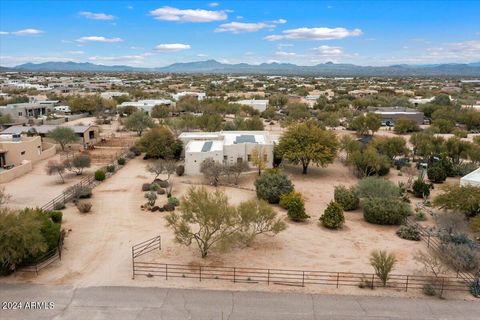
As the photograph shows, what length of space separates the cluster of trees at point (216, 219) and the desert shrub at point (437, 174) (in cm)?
2210

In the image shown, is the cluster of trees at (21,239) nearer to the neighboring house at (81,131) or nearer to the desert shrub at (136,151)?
the desert shrub at (136,151)

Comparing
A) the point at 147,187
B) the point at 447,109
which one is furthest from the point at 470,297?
the point at 447,109

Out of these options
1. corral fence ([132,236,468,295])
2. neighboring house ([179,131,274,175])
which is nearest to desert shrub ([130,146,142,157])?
neighboring house ([179,131,274,175])

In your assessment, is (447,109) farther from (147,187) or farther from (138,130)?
(147,187)

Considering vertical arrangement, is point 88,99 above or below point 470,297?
above

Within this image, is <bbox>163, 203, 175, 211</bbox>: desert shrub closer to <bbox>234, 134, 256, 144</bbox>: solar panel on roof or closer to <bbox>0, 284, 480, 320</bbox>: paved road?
<bbox>0, 284, 480, 320</bbox>: paved road

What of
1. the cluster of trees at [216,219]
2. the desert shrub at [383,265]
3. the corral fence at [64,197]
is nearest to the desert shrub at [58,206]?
the corral fence at [64,197]

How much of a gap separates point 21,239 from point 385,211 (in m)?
21.6

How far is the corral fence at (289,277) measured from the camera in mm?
19891

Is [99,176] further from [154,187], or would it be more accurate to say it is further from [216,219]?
[216,219]

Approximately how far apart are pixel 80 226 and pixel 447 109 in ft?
231

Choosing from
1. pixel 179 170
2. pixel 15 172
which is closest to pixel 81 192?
pixel 179 170

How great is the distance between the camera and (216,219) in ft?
70.9

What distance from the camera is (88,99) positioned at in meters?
81.4
